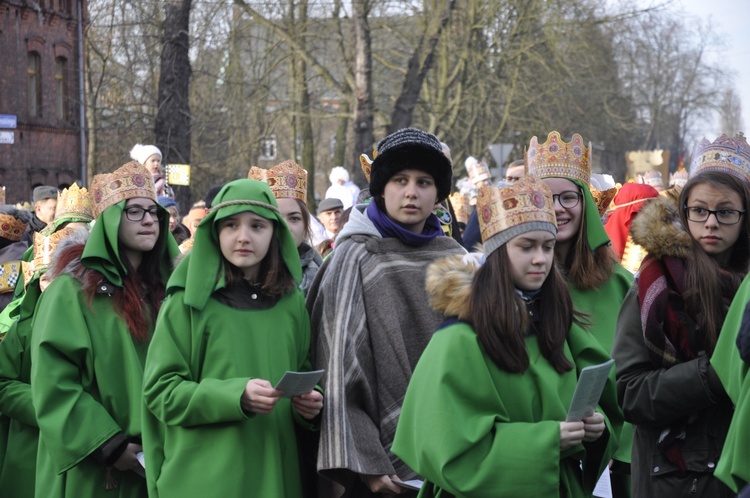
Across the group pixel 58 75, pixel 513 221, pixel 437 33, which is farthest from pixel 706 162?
pixel 58 75

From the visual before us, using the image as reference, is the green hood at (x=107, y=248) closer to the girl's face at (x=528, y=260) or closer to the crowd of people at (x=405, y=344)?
the crowd of people at (x=405, y=344)

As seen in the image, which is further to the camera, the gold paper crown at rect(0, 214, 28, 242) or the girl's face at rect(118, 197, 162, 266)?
the gold paper crown at rect(0, 214, 28, 242)

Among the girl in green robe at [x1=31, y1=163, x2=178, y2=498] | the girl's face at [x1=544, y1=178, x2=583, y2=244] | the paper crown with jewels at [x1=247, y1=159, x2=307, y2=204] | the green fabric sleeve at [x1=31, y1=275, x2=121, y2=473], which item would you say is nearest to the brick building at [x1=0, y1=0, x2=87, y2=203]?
the paper crown with jewels at [x1=247, y1=159, x2=307, y2=204]

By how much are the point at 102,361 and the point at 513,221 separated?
2.54m

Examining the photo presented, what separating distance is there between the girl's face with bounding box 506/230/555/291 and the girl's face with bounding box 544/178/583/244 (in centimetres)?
140

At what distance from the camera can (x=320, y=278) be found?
5.46 metres

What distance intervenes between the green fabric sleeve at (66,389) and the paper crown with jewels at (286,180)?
1484 mm

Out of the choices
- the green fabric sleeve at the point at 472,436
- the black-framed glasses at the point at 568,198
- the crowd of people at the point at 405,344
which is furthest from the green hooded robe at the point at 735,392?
the black-framed glasses at the point at 568,198

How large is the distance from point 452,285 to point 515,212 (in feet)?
1.13

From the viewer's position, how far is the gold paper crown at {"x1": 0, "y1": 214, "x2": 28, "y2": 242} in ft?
31.4

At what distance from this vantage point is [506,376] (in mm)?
4164

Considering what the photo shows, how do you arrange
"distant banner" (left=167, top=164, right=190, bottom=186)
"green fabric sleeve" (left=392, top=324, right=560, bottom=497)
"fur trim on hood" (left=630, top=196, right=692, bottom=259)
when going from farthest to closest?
"distant banner" (left=167, top=164, right=190, bottom=186) → "fur trim on hood" (left=630, top=196, right=692, bottom=259) → "green fabric sleeve" (left=392, top=324, right=560, bottom=497)

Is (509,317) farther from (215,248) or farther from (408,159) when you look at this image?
(215,248)

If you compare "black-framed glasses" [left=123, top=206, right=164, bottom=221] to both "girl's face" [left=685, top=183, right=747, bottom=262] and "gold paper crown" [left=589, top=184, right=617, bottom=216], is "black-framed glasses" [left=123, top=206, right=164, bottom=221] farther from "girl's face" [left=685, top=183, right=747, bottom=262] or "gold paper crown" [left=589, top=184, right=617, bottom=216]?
"girl's face" [left=685, top=183, right=747, bottom=262]
